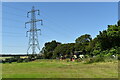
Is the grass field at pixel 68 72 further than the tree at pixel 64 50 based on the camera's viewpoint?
No

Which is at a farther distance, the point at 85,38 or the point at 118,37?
the point at 85,38

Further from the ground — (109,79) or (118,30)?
(118,30)

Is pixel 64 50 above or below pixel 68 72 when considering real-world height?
above

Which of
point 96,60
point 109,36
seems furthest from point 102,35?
point 96,60

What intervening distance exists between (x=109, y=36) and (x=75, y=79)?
40.1 meters

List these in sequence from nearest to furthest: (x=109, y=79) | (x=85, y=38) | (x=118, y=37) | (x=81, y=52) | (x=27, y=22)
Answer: (x=109, y=79) < (x=118, y=37) < (x=27, y=22) < (x=81, y=52) < (x=85, y=38)

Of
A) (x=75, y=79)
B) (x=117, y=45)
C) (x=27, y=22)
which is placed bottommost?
(x=75, y=79)

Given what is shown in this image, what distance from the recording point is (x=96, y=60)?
144 feet

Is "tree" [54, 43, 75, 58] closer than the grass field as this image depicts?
No

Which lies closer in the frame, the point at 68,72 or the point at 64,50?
A: the point at 68,72

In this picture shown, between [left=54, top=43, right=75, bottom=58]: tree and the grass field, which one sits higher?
[left=54, top=43, right=75, bottom=58]: tree

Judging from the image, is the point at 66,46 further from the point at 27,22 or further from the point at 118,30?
the point at 118,30

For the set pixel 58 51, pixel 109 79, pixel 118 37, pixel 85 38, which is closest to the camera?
pixel 109 79

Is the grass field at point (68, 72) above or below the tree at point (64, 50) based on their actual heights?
below
